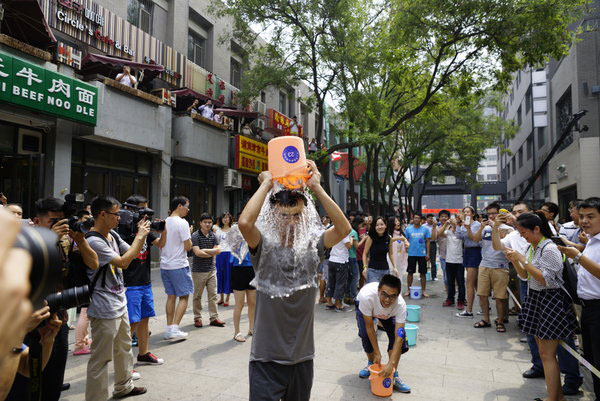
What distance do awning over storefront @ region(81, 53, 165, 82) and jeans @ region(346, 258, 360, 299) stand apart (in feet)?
26.7

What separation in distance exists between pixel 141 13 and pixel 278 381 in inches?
539

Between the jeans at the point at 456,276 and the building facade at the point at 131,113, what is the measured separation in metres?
6.78

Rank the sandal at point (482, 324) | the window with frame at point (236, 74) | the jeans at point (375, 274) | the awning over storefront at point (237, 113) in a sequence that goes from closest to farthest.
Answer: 1. the sandal at point (482, 324)
2. the jeans at point (375, 274)
3. the awning over storefront at point (237, 113)
4. the window with frame at point (236, 74)

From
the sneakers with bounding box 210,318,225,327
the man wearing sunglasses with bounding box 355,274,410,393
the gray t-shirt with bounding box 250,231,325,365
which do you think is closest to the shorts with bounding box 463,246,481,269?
the man wearing sunglasses with bounding box 355,274,410,393

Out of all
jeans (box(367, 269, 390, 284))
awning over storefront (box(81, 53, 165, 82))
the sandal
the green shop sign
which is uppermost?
awning over storefront (box(81, 53, 165, 82))

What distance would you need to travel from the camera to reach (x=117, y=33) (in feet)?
36.6

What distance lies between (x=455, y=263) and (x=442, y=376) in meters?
3.68

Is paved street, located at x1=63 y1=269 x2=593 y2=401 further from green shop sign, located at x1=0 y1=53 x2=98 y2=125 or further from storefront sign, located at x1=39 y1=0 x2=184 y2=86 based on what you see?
storefront sign, located at x1=39 y1=0 x2=184 y2=86

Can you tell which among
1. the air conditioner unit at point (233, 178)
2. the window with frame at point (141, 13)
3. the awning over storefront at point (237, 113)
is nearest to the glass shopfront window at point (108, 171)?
the air conditioner unit at point (233, 178)

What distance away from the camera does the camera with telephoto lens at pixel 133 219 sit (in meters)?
4.09

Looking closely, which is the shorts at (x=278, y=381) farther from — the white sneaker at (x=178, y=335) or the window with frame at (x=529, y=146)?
the window with frame at (x=529, y=146)

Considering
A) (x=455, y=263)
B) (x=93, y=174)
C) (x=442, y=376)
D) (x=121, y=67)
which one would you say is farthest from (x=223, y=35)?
(x=442, y=376)

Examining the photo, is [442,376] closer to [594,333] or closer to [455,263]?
[594,333]

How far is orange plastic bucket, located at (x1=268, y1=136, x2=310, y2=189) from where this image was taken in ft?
7.82
